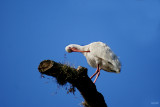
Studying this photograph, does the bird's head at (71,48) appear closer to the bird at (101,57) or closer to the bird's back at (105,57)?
the bird at (101,57)

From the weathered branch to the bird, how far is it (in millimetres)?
2497

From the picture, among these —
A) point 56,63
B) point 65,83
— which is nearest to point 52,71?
point 56,63

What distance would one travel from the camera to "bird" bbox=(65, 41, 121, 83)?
739 cm

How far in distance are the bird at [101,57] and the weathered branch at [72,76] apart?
2.50m

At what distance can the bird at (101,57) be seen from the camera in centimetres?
739

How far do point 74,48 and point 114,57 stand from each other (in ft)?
5.76

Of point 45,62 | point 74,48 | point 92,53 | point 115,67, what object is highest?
point 74,48

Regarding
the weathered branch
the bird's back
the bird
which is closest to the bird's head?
the bird

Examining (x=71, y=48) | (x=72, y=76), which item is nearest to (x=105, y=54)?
(x=71, y=48)

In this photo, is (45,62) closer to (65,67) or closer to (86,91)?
(65,67)

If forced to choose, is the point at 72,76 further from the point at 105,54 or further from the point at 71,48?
the point at 71,48

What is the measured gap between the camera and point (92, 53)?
761cm

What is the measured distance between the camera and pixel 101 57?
7434mm

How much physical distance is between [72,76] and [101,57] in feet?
10.1
